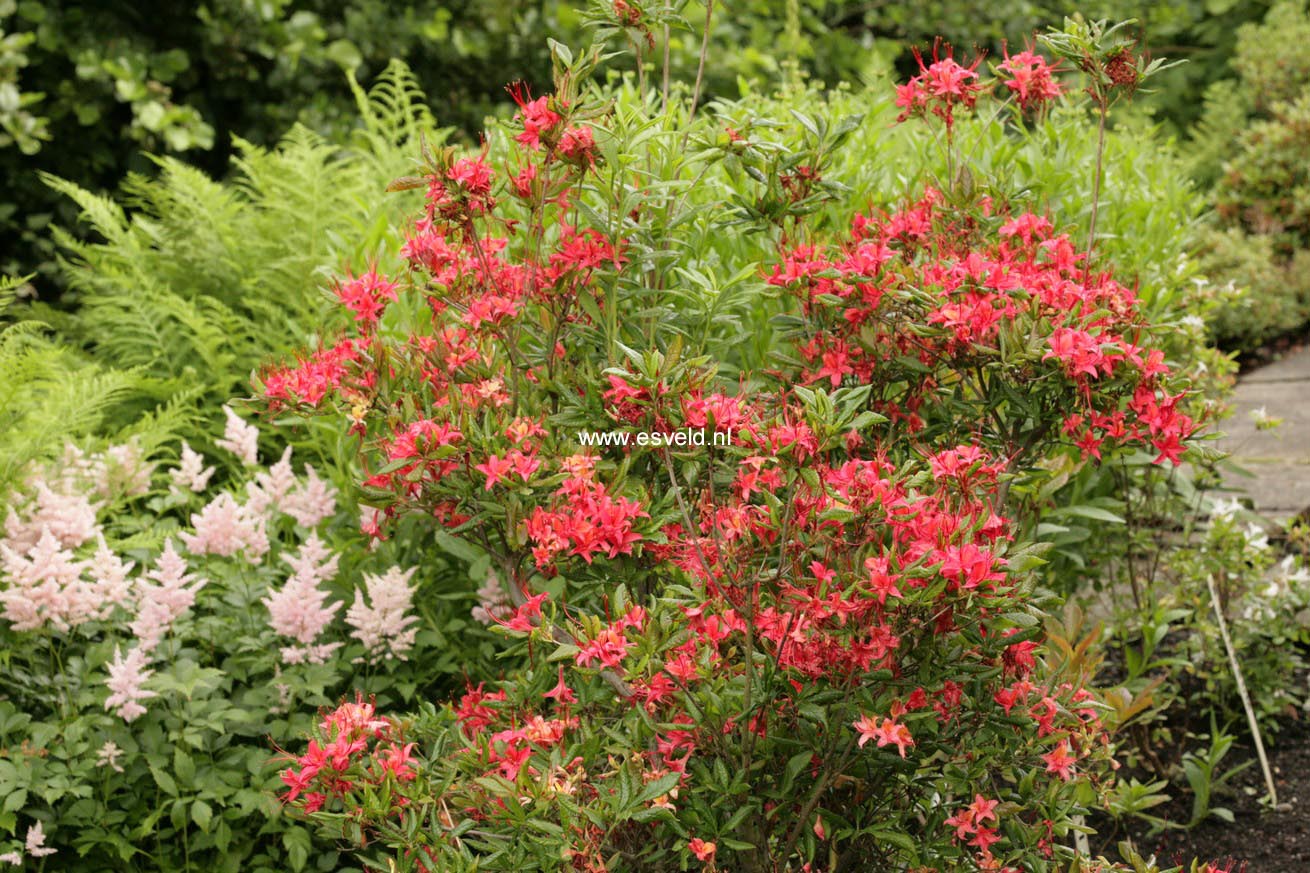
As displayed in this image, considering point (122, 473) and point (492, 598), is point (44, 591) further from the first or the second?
point (492, 598)

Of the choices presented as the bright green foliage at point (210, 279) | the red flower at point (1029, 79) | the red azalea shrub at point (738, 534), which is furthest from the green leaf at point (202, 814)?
the red flower at point (1029, 79)

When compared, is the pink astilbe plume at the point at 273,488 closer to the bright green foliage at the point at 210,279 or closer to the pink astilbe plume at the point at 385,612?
the pink astilbe plume at the point at 385,612

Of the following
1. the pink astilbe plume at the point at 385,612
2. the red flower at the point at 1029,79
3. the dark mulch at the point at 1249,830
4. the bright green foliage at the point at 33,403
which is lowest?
the dark mulch at the point at 1249,830

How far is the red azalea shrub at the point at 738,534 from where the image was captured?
72.4 inches

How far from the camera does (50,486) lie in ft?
10.0

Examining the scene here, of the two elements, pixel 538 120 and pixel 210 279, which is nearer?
pixel 538 120

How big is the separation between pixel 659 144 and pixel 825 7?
5.64 metres

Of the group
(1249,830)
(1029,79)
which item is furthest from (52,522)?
(1249,830)

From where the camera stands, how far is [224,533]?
282 centimetres

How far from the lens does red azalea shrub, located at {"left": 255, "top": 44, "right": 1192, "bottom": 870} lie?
6.03 feet

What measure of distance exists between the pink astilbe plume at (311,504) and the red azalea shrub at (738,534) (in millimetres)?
671

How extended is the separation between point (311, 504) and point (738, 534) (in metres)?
1.43

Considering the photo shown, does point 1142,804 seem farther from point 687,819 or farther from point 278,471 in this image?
point 278,471

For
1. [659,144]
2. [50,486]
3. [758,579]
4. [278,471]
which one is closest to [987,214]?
[659,144]
